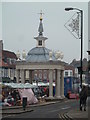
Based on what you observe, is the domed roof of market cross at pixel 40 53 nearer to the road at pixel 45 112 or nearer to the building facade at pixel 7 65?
the road at pixel 45 112

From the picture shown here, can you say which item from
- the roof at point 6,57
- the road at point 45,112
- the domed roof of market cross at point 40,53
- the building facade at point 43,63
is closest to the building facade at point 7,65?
the roof at point 6,57

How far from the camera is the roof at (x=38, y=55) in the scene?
1769 inches

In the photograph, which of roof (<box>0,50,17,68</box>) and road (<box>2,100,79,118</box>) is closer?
road (<box>2,100,79,118</box>)

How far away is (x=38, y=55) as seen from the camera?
151ft

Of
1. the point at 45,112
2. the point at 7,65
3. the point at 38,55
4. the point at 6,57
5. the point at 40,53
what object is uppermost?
the point at 6,57

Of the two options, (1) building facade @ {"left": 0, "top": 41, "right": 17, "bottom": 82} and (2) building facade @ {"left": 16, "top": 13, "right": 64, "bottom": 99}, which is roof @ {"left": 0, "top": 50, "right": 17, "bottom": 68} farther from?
(2) building facade @ {"left": 16, "top": 13, "right": 64, "bottom": 99}

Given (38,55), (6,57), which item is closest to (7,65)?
(6,57)

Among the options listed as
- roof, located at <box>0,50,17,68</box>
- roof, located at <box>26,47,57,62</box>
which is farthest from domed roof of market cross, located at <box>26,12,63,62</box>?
roof, located at <box>0,50,17,68</box>

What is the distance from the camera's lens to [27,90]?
37.3 meters

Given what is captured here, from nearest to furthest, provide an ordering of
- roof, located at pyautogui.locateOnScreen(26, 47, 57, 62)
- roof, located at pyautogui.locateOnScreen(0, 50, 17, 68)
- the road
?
1. the road
2. roof, located at pyautogui.locateOnScreen(26, 47, 57, 62)
3. roof, located at pyautogui.locateOnScreen(0, 50, 17, 68)

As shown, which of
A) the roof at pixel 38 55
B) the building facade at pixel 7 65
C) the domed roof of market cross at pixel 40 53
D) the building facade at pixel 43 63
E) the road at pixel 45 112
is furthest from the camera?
the building facade at pixel 7 65

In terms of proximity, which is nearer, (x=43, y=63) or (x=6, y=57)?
(x=43, y=63)

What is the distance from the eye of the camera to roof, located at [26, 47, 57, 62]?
44922mm

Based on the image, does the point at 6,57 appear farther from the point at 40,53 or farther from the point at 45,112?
the point at 45,112
